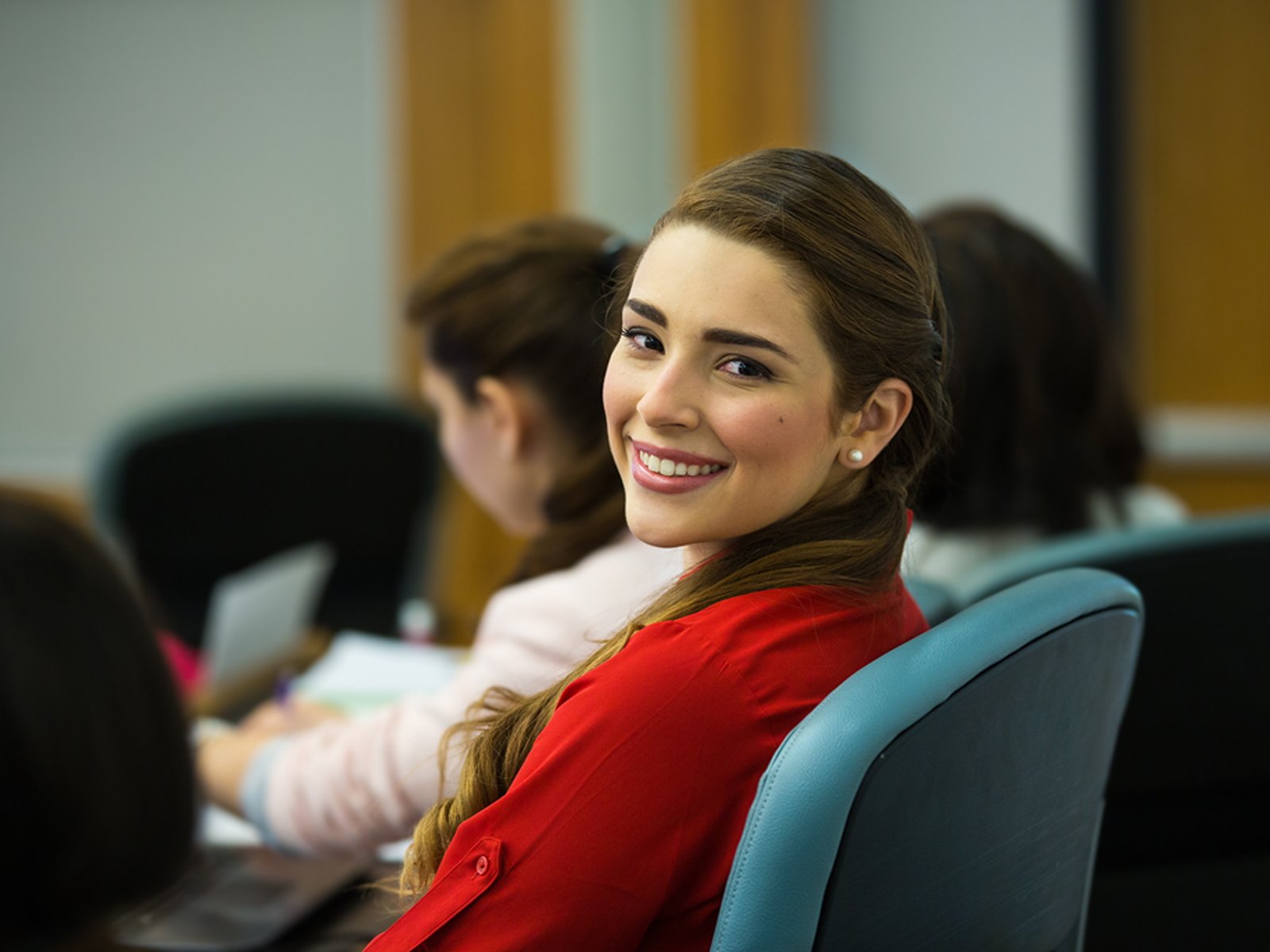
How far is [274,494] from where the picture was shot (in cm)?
277

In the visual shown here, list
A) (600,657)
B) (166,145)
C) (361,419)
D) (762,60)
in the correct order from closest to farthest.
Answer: (600,657)
(361,419)
(762,60)
(166,145)

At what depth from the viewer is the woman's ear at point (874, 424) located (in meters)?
0.80

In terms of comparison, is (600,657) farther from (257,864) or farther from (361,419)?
(361,419)

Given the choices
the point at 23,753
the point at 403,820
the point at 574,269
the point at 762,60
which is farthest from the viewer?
the point at 762,60

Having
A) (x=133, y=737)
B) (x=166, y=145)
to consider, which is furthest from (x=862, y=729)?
(x=166, y=145)

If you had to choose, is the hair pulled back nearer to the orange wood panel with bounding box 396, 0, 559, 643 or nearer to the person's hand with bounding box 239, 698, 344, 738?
the person's hand with bounding box 239, 698, 344, 738

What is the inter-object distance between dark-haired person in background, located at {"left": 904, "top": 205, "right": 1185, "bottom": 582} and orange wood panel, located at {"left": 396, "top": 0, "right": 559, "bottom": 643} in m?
1.90

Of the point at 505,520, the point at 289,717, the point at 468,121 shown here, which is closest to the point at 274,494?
the point at 468,121

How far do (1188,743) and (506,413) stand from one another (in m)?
0.72

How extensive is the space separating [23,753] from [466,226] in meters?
3.09

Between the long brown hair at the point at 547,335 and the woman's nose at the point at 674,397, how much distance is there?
430 mm

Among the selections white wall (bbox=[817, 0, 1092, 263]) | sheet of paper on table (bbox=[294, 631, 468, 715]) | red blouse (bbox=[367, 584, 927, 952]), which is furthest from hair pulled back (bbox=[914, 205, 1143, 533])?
white wall (bbox=[817, 0, 1092, 263])

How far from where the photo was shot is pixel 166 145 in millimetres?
3818

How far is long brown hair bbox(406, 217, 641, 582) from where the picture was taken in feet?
4.11
